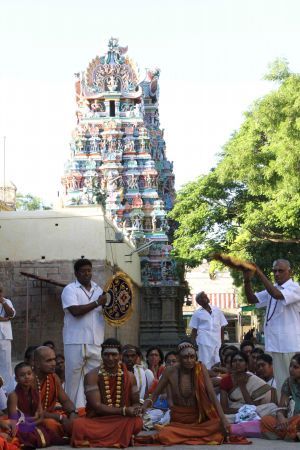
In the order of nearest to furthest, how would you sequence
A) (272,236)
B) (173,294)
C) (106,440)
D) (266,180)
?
(106,440) < (266,180) < (272,236) < (173,294)

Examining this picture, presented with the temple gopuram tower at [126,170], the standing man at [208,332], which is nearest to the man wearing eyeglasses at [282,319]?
the standing man at [208,332]

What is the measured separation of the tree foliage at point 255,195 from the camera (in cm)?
3000

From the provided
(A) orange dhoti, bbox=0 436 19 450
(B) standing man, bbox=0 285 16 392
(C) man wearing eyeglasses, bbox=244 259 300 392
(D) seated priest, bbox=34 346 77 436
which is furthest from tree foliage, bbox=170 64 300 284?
(A) orange dhoti, bbox=0 436 19 450

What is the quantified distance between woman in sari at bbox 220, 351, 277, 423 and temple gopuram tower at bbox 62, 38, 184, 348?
3204 centimetres

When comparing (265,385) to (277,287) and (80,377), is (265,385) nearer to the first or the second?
(277,287)

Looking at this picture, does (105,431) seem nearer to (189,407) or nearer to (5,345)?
(189,407)

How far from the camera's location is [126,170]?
46594 mm

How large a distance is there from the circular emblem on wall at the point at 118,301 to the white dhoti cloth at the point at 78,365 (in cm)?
54

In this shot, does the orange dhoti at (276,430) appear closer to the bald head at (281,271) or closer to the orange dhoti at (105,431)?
the orange dhoti at (105,431)

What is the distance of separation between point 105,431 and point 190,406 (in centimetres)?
84

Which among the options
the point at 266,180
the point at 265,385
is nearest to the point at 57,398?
the point at 265,385

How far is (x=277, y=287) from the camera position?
10664mm

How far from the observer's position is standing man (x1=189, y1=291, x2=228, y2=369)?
15242 mm

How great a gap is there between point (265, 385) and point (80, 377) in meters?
1.94
